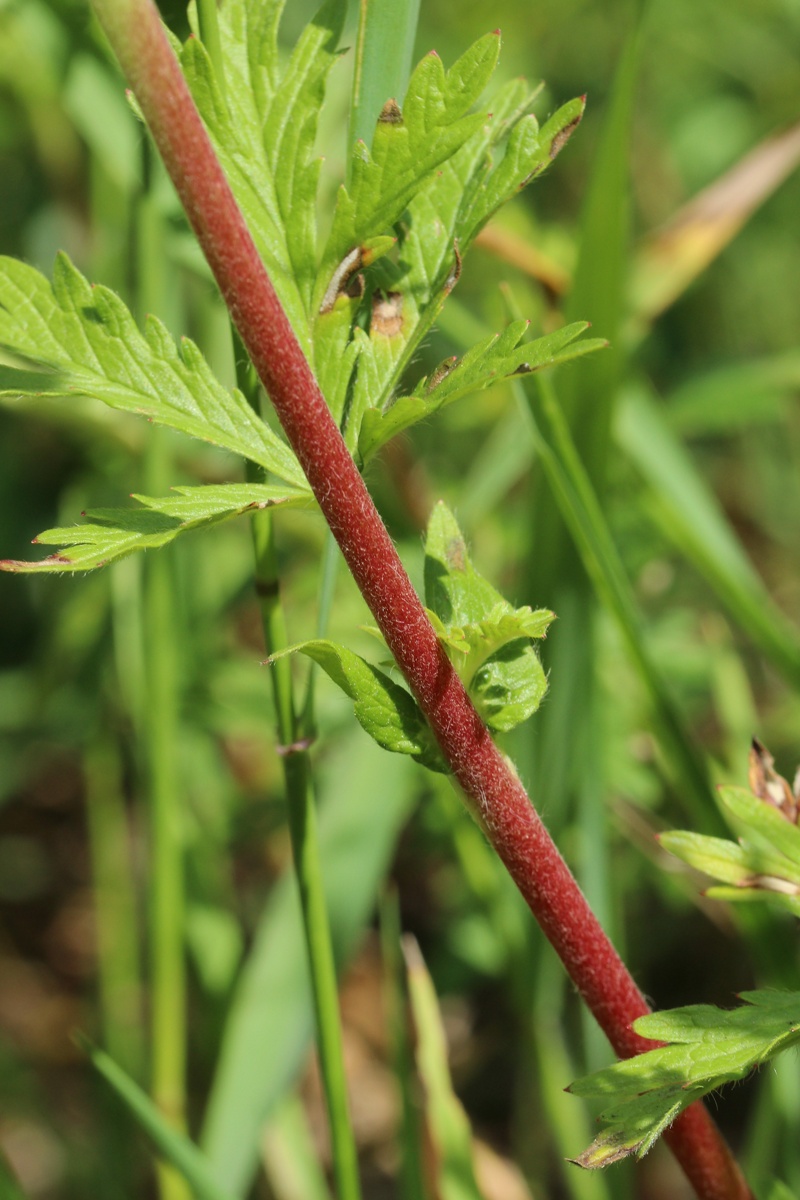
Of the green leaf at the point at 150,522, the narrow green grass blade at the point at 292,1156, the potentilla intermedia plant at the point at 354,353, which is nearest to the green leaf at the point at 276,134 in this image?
the potentilla intermedia plant at the point at 354,353

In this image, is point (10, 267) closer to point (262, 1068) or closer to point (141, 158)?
point (141, 158)

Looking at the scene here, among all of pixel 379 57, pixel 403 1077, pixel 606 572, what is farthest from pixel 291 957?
pixel 379 57

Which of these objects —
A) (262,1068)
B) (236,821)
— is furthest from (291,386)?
(236,821)

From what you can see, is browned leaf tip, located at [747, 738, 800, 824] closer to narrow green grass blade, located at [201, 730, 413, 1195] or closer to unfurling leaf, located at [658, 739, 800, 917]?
unfurling leaf, located at [658, 739, 800, 917]

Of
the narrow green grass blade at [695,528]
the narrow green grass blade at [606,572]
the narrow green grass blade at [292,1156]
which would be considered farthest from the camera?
the narrow green grass blade at [292,1156]

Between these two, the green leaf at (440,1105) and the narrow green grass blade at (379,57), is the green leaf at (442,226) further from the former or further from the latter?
the green leaf at (440,1105)

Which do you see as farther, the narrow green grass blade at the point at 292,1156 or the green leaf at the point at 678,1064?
the narrow green grass blade at the point at 292,1156

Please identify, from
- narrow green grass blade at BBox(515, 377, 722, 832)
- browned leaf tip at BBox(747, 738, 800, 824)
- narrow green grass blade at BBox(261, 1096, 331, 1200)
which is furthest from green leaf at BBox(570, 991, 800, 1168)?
narrow green grass blade at BBox(261, 1096, 331, 1200)

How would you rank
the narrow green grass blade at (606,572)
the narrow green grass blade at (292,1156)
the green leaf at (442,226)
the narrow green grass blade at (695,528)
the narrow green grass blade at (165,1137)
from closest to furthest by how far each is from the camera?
the green leaf at (442,226) < the narrow green grass blade at (165,1137) < the narrow green grass blade at (606,572) < the narrow green grass blade at (695,528) < the narrow green grass blade at (292,1156)

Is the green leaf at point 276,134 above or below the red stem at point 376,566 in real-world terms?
above
